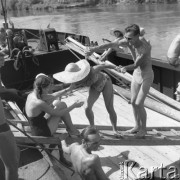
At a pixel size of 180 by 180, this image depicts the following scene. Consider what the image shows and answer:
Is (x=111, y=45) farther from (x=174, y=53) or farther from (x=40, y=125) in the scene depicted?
(x=174, y=53)

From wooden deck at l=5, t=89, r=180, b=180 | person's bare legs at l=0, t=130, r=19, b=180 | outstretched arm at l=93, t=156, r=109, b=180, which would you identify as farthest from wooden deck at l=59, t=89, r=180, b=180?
person's bare legs at l=0, t=130, r=19, b=180

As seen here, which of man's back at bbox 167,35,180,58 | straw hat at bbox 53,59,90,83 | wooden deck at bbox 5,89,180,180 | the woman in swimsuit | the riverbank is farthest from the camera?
the riverbank

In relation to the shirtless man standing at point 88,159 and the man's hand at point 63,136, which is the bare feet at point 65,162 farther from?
the shirtless man standing at point 88,159

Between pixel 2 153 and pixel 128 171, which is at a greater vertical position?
pixel 2 153

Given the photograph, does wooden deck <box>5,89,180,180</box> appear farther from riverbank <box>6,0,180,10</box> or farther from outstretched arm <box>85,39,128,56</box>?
riverbank <box>6,0,180,10</box>

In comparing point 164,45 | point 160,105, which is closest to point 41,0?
point 164,45

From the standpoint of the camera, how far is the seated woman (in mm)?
3924

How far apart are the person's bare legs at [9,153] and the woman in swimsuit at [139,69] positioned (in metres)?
1.71

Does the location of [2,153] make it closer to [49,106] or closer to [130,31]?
[49,106]

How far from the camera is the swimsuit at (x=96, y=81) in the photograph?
165 inches

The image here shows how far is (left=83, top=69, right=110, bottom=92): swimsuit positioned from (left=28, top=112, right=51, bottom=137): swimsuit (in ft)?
2.44

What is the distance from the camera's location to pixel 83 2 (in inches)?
2239

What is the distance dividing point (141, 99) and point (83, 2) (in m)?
55.2

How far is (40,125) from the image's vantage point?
4086 millimetres
